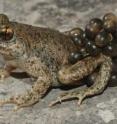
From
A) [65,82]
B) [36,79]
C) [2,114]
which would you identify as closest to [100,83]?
[65,82]

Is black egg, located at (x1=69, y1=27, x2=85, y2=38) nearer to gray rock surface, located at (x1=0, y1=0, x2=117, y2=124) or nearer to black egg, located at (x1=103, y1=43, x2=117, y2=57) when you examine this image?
black egg, located at (x1=103, y1=43, x2=117, y2=57)

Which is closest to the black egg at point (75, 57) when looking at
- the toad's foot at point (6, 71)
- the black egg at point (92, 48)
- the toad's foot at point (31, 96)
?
the black egg at point (92, 48)

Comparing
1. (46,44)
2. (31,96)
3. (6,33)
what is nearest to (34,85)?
(31,96)

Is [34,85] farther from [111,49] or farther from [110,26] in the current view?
[110,26]

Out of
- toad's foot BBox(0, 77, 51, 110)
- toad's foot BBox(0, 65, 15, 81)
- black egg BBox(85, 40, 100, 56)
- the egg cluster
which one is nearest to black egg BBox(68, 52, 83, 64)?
the egg cluster

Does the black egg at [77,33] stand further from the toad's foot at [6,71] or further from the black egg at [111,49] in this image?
the toad's foot at [6,71]
